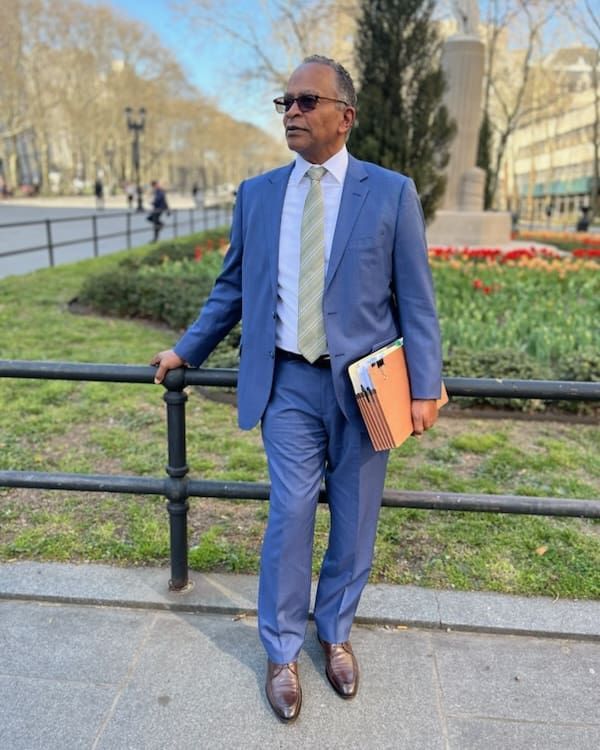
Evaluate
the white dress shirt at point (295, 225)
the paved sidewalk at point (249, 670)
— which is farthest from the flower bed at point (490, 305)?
the white dress shirt at point (295, 225)

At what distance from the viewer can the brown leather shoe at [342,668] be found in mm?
2230

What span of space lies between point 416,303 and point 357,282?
20 centimetres

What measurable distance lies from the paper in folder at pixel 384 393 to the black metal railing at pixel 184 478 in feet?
1.35

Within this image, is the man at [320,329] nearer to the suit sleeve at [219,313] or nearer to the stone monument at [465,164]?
the suit sleeve at [219,313]

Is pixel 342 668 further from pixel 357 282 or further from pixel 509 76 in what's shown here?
pixel 509 76

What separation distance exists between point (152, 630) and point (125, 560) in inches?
21.8

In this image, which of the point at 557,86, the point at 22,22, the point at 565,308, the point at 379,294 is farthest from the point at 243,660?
the point at 22,22

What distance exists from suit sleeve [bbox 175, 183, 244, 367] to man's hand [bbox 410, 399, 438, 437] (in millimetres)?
691

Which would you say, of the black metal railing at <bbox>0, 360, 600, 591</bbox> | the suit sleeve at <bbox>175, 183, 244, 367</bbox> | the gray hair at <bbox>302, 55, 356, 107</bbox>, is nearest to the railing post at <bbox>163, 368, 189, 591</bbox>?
the black metal railing at <bbox>0, 360, 600, 591</bbox>

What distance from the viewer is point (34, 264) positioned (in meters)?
13.6

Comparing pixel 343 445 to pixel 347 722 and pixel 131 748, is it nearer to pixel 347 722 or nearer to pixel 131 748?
pixel 347 722

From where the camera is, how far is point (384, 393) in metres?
2.02

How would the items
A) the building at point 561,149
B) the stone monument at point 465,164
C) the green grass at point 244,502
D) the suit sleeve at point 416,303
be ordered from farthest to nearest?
the building at point 561,149
the stone monument at point 465,164
the green grass at point 244,502
the suit sleeve at point 416,303

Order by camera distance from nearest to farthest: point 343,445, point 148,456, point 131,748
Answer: point 131,748 < point 343,445 < point 148,456
